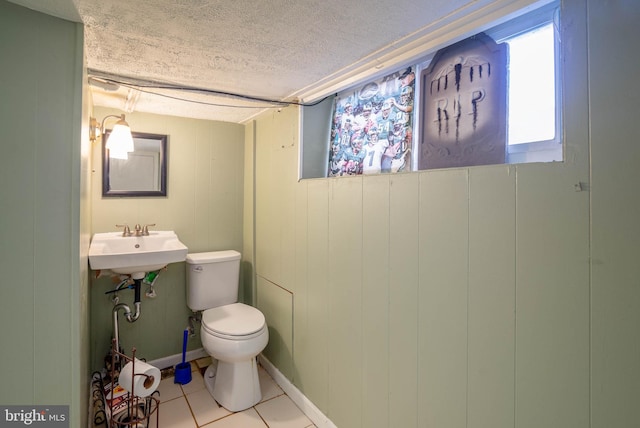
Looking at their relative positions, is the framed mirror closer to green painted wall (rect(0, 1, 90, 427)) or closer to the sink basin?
the sink basin

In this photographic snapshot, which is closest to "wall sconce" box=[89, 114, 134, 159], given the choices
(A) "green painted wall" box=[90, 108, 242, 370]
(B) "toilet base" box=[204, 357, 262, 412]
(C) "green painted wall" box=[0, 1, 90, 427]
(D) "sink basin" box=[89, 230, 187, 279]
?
(A) "green painted wall" box=[90, 108, 242, 370]

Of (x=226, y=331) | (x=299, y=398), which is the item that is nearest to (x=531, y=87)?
(x=226, y=331)

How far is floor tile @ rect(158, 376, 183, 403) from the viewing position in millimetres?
2135

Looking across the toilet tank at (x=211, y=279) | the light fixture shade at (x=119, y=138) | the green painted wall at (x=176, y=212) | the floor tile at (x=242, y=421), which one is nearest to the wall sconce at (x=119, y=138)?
the light fixture shade at (x=119, y=138)

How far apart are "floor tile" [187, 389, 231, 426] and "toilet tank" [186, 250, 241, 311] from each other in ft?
1.92

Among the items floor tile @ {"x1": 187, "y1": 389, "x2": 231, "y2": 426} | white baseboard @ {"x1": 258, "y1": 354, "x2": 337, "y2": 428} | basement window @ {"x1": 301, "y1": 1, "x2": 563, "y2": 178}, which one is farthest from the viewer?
floor tile @ {"x1": 187, "y1": 389, "x2": 231, "y2": 426}

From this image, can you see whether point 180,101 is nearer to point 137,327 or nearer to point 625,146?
point 137,327

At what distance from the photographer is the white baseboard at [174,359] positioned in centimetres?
246

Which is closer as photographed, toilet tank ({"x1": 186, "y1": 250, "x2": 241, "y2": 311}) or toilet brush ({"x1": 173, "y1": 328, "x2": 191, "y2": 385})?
toilet brush ({"x1": 173, "y1": 328, "x2": 191, "y2": 385})

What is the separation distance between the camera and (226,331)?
6.45 ft

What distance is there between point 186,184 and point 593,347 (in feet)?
8.34

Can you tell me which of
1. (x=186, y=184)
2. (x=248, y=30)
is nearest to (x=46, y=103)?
(x=248, y=30)

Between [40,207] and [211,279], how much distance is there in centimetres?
138

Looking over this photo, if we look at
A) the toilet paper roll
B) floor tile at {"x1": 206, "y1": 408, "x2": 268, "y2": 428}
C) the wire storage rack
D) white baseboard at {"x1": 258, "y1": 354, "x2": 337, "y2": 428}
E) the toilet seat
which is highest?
the toilet seat
